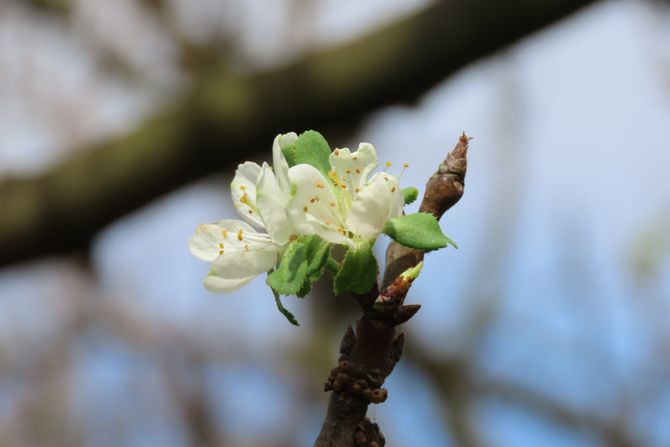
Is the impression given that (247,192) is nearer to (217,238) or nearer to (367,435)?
(217,238)

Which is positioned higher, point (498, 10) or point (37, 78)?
point (37, 78)

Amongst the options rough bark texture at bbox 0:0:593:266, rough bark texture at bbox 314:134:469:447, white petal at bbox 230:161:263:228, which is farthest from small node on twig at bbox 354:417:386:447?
rough bark texture at bbox 0:0:593:266

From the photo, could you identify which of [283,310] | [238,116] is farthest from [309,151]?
[238,116]

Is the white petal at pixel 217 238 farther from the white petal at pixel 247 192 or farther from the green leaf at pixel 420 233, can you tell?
the green leaf at pixel 420 233

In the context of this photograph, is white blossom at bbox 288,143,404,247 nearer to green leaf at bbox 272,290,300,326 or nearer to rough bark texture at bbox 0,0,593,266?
green leaf at bbox 272,290,300,326

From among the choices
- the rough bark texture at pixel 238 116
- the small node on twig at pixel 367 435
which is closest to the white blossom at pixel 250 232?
the small node on twig at pixel 367 435

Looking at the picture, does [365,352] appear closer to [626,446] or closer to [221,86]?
[221,86]

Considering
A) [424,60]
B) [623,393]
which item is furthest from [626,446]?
[424,60]

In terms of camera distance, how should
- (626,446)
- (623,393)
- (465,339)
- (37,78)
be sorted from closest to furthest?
(626,446) < (623,393) < (465,339) < (37,78)
